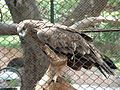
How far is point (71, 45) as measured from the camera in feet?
9.34

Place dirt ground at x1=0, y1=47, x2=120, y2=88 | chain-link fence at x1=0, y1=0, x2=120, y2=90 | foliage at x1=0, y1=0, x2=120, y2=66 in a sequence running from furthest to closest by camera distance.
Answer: dirt ground at x1=0, y1=47, x2=120, y2=88
foliage at x1=0, y1=0, x2=120, y2=66
chain-link fence at x1=0, y1=0, x2=120, y2=90

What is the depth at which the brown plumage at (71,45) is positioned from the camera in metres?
2.73

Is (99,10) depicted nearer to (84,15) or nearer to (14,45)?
(84,15)

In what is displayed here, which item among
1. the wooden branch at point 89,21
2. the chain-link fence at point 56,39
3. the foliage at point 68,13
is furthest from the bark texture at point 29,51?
the wooden branch at point 89,21

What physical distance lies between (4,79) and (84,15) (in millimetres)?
1169

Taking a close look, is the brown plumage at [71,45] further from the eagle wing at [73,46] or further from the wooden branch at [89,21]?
the wooden branch at [89,21]

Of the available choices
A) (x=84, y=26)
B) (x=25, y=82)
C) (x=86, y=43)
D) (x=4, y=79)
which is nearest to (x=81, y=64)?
(x=86, y=43)

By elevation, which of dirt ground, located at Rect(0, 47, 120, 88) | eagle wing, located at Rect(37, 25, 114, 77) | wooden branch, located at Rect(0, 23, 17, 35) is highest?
wooden branch, located at Rect(0, 23, 17, 35)

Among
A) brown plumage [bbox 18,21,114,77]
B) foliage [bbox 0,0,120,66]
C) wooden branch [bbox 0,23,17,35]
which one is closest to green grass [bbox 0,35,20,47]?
foliage [bbox 0,0,120,66]

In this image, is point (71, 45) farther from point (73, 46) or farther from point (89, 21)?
point (89, 21)

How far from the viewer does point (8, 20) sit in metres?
3.74

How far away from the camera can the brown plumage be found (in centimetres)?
273

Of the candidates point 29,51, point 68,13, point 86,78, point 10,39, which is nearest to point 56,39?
point 29,51

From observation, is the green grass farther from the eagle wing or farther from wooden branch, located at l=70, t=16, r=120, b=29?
wooden branch, located at l=70, t=16, r=120, b=29
